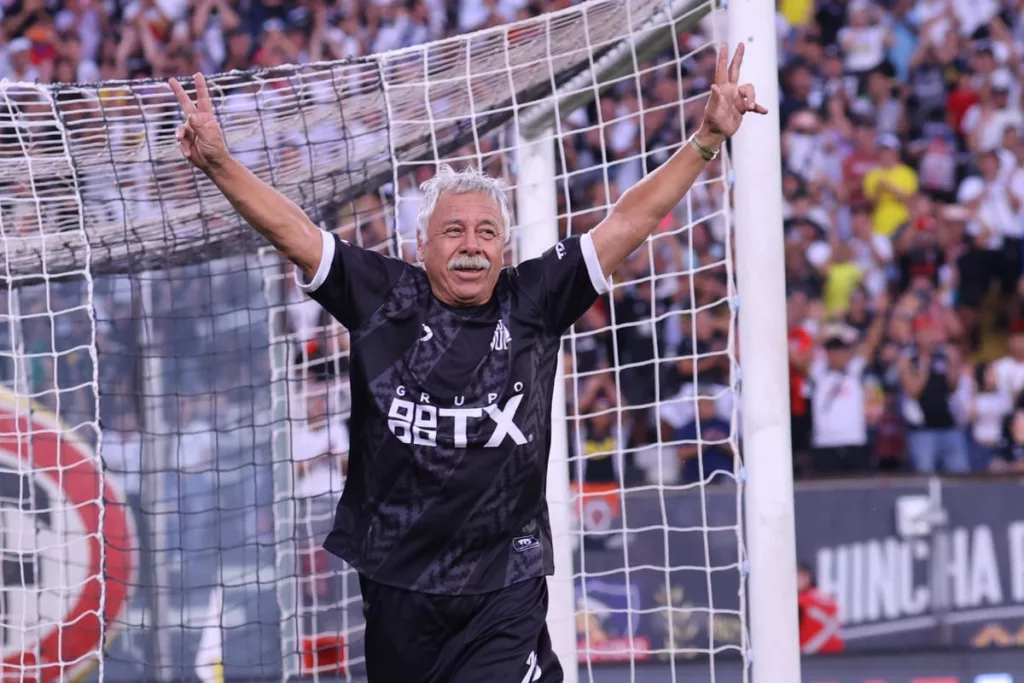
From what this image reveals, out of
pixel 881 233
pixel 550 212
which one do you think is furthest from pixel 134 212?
pixel 881 233

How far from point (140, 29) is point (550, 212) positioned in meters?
7.19

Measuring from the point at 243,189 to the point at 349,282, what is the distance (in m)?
0.36

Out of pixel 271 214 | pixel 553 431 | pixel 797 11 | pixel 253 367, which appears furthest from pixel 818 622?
pixel 271 214

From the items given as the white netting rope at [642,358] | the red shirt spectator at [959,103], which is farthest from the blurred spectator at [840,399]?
the red shirt spectator at [959,103]

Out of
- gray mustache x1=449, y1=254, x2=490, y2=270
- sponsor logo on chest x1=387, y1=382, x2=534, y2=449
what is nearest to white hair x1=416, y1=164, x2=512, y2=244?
gray mustache x1=449, y1=254, x2=490, y2=270

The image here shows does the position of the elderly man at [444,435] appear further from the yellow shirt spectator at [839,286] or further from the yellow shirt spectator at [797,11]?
the yellow shirt spectator at [797,11]

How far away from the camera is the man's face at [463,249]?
3709mm

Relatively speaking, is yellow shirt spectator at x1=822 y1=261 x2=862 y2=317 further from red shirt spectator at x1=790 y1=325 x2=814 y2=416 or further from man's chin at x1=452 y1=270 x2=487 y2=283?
man's chin at x1=452 y1=270 x2=487 y2=283

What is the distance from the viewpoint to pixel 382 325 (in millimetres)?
3703

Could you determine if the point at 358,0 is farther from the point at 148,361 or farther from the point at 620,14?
the point at 620,14

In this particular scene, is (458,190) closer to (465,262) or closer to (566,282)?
(465,262)

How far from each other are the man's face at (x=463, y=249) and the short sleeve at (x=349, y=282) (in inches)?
4.9

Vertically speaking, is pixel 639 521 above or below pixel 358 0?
below

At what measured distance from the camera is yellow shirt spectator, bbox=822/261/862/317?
982 cm
